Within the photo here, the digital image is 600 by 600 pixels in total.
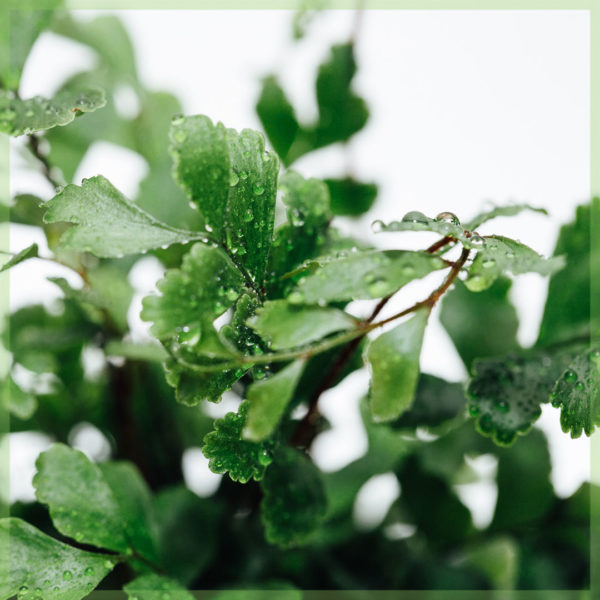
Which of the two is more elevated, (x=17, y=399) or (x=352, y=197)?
(x=352, y=197)

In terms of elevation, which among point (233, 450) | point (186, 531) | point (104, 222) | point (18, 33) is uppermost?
point (18, 33)

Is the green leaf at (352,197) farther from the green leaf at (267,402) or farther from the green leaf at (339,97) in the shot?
the green leaf at (267,402)

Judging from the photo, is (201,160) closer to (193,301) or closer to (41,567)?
(193,301)

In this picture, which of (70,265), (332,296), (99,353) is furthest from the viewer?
(99,353)

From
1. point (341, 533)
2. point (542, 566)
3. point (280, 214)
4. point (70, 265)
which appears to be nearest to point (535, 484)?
point (542, 566)

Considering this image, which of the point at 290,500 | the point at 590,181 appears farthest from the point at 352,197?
the point at 290,500

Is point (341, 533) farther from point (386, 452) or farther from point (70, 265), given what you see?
point (70, 265)
